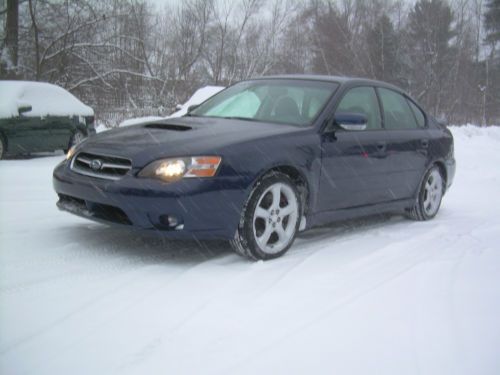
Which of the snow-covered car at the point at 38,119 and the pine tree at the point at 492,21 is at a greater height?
the pine tree at the point at 492,21

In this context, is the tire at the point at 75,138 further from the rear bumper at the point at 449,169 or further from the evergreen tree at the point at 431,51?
the evergreen tree at the point at 431,51

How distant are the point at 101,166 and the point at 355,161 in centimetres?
214

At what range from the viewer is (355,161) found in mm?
5062

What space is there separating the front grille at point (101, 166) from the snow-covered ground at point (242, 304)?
0.57 m

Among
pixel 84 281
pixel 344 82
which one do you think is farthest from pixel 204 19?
pixel 84 281

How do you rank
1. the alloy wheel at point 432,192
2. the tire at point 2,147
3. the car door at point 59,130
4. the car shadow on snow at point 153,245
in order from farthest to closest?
the car door at point 59,130 < the tire at point 2,147 < the alloy wheel at point 432,192 < the car shadow on snow at point 153,245

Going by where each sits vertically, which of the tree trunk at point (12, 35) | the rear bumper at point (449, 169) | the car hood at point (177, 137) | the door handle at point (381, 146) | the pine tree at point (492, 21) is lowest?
the rear bumper at point (449, 169)

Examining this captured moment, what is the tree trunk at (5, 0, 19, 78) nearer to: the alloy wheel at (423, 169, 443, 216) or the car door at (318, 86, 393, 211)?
the alloy wheel at (423, 169, 443, 216)

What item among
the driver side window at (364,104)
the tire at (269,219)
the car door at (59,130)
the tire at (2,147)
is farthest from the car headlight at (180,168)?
the car door at (59,130)

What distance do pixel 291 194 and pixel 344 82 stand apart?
1433 mm

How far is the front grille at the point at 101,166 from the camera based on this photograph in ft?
13.5

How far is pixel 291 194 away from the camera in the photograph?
445 centimetres

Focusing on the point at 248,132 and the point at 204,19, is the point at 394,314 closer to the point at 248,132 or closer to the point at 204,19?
the point at 248,132

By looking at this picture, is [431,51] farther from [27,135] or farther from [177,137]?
[177,137]
